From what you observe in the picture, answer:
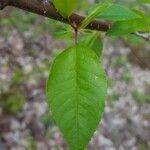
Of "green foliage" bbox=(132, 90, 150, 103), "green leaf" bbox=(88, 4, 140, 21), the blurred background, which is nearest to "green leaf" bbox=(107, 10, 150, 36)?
"green leaf" bbox=(88, 4, 140, 21)

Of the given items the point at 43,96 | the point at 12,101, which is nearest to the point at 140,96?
the point at 43,96

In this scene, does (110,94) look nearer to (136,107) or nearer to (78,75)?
(136,107)

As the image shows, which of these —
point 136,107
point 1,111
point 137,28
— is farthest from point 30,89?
point 137,28

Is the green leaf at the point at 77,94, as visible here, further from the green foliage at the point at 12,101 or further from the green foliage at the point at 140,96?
the green foliage at the point at 140,96

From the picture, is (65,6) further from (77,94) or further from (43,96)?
(43,96)

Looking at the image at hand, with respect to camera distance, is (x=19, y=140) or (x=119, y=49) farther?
(x=119, y=49)

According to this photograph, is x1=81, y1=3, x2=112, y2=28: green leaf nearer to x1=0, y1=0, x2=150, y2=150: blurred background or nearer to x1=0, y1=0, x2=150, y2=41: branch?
x1=0, y1=0, x2=150, y2=41: branch

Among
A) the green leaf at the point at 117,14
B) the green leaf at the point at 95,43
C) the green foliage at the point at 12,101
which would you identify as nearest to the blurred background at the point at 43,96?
the green foliage at the point at 12,101
